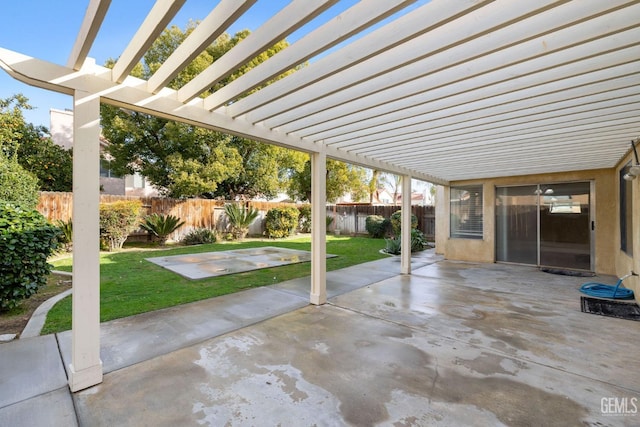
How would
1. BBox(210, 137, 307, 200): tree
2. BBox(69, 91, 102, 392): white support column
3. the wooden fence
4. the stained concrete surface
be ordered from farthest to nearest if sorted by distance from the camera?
BBox(210, 137, 307, 200): tree → the wooden fence → the stained concrete surface → BBox(69, 91, 102, 392): white support column

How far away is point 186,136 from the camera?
40.0ft

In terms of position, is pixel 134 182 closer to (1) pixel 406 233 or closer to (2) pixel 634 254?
(1) pixel 406 233

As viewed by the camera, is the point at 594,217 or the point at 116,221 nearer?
the point at 594,217

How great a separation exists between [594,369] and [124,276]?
24.5ft

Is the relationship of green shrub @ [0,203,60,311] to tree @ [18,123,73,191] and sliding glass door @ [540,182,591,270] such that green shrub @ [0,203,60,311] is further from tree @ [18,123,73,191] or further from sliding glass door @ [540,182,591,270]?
sliding glass door @ [540,182,591,270]

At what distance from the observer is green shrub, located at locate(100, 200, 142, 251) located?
29.7ft

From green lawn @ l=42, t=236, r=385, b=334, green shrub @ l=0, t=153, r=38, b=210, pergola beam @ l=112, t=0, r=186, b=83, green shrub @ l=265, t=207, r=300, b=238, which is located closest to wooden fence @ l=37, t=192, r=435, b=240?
green shrub @ l=265, t=207, r=300, b=238

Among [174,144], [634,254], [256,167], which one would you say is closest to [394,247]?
[634,254]

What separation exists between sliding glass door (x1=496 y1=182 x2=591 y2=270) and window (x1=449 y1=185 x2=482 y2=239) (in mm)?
525

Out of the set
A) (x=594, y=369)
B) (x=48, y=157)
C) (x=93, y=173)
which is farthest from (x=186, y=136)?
(x=594, y=369)

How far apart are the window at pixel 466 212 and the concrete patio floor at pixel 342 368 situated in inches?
180

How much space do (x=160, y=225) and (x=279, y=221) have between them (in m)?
5.32

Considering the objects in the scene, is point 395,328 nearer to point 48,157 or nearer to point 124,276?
point 124,276

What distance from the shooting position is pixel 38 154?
10.6m
